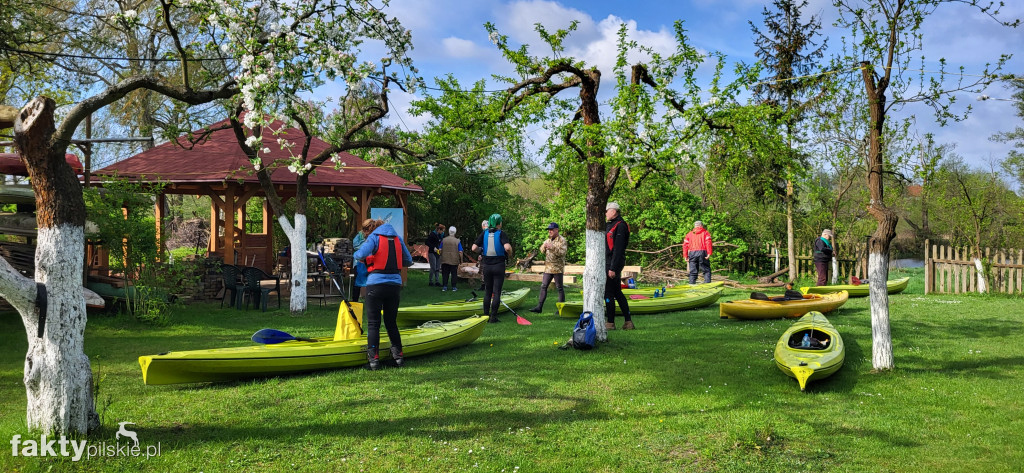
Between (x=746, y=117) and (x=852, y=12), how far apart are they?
1718 mm

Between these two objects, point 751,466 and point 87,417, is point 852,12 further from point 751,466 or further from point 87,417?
point 87,417

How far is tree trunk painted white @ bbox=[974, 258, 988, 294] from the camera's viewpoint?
14344 millimetres

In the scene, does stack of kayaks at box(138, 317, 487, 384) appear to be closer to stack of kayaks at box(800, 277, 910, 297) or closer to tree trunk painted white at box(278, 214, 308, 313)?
tree trunk painted white at box(278, 214, 308, 313)

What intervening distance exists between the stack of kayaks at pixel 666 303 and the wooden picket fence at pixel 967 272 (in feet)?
20.5

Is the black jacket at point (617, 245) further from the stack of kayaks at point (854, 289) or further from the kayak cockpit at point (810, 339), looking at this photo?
the stack of kayaks at point (854, 289)

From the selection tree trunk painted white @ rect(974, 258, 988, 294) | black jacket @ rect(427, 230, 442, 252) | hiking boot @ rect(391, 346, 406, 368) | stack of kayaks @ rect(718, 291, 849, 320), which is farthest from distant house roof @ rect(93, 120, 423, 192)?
tree trunk painted white @ rect(974, 258, 988, 294)

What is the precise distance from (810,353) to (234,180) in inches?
481

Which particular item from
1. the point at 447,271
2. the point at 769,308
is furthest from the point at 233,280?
the point at 769,308

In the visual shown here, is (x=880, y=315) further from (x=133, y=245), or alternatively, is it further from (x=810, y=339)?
(x=133, y=245)

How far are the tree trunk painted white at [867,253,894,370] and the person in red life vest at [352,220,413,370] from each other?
5048 millimetres

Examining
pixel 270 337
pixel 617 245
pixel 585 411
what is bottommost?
pixel 585 411

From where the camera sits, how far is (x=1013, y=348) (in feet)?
25.8

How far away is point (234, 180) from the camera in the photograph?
46.2 ft

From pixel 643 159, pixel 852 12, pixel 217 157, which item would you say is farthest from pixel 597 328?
pixel 217 157
